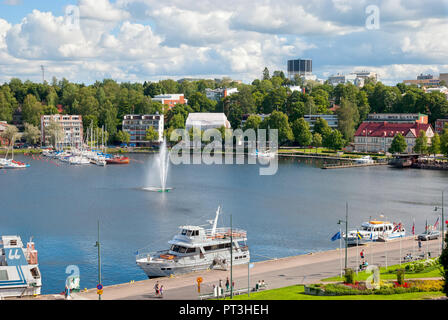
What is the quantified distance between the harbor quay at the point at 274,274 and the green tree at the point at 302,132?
9752 centimetres

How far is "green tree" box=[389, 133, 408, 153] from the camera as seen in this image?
420 feet

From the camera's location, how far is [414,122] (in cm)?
14062

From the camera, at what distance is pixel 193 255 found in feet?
136

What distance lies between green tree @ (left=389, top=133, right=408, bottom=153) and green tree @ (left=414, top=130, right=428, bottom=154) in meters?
2.63

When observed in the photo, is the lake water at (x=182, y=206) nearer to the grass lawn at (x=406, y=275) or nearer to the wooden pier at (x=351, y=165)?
the wooden pier at (x=351, y=165)

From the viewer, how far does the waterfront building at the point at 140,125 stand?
6383 inches

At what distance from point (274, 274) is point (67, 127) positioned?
135563 millimetres

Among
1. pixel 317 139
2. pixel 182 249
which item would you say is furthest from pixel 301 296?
pixel 317 139

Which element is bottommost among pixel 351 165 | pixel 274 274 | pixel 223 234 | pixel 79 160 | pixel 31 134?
pixel 274 274

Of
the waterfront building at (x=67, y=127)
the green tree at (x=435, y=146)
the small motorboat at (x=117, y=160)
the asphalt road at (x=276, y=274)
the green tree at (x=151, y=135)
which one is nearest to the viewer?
the asphalt road at (x=276, y=274)

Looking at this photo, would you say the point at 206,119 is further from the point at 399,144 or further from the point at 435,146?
the point at 435,146

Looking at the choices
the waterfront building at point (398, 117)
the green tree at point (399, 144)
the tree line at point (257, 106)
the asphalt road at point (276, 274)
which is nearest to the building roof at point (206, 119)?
the tree line at point (257, 106)

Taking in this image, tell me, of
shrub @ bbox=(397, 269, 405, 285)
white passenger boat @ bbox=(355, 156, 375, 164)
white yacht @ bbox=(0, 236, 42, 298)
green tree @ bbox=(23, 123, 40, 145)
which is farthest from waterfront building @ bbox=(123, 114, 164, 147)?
shrub @ bbox=(397, 269, 405, 285)

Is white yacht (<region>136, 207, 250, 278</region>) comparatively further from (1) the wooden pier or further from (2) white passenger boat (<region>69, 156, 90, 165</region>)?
(2) white passenger boat (<region>69, 156, 90, 165</region>)
